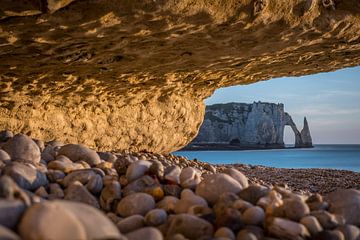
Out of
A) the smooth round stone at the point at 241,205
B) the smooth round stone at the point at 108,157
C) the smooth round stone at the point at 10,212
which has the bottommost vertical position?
the smooth round stone at the point at 241,205

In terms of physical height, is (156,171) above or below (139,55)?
below

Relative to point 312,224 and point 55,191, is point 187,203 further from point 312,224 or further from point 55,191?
point 55,191

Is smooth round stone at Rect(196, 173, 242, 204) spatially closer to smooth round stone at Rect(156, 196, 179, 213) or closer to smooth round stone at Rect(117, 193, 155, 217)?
smooth round stone at Rect(156, 196, 179, 213)

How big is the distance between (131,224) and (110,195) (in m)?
0.44

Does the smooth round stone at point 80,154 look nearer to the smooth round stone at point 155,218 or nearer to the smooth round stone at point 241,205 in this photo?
the smooth round stone at point 155,218

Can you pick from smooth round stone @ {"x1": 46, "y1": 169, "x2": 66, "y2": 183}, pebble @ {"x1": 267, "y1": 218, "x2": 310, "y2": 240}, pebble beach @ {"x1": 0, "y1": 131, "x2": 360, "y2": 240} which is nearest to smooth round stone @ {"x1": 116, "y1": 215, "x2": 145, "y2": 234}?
pebble beach @ {"x1": 0, "y1": 131, "x2": 360, "y2": 240}

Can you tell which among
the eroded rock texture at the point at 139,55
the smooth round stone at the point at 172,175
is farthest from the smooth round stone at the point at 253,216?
the eroded rock texture at the point at 139,55

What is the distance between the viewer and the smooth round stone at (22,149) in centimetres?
249

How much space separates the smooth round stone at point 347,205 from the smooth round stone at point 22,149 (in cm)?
183

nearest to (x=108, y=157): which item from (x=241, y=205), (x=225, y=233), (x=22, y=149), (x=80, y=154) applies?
(x=80, y=154)

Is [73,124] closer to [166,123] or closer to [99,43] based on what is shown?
[166,123]

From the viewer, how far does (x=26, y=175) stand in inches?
77.4

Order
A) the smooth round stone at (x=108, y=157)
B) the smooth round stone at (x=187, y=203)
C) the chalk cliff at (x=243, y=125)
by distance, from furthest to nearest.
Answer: the chalk cliff at (x=243, y=125)
the smooth round stone at (x=108, y=157)
the smooth round stone at (x=187, y=203)

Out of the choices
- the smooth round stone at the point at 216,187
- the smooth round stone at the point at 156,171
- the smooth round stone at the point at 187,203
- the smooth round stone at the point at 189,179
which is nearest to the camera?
the smooth round stone at the point at 187,203
